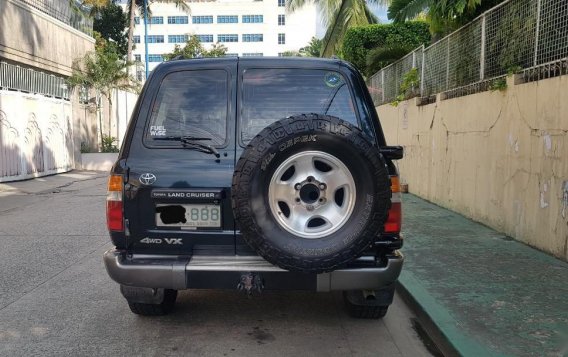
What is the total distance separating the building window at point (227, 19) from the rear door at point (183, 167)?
283 feet

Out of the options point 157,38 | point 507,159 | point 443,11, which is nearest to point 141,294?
point 507,159

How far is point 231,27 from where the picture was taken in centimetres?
8644

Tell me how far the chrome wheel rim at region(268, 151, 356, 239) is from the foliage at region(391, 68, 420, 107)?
898 cm

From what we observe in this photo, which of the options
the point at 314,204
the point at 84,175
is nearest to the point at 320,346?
the point at 314,204

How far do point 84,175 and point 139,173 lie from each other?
17447 millimetres

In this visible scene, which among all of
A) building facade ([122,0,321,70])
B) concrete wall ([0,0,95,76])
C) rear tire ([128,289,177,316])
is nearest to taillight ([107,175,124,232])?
rear tire ([128,289,177,316])

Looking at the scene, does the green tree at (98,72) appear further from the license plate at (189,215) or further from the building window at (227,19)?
the building window at (227,19)

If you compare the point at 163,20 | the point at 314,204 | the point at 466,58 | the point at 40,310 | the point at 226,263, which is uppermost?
the point at 163,20

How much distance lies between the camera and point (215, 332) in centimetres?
411

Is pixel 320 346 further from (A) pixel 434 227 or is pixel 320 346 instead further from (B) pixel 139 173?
A: (A) pixel 434 227

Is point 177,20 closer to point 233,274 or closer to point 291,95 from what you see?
point 291,95

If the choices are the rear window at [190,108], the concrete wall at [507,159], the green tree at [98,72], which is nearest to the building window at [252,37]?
the green tree at [98,72]

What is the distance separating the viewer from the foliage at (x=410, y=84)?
38.8ft

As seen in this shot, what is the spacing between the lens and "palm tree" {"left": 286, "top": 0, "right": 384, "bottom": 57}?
23047 millimetres
